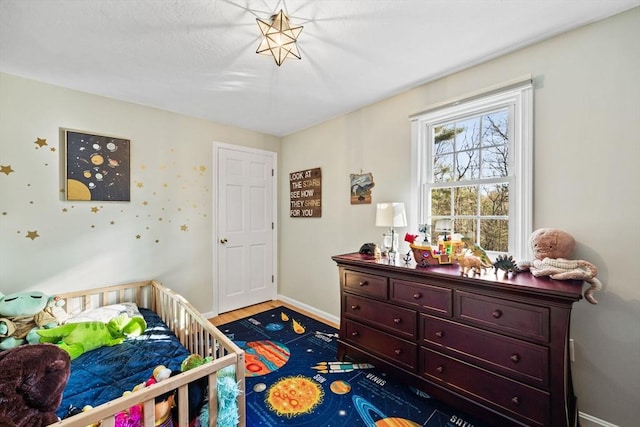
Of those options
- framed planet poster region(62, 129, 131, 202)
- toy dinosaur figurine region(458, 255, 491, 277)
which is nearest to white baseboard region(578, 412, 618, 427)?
toy dinosaur figurine region(458, 255, 491, 277)

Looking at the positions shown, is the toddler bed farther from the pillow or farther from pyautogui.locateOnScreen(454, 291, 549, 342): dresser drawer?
pyautogui.locateOnScreen(454, 291, 549, 342): dresser drawer

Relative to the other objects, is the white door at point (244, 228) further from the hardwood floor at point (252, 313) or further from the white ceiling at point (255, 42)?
the white ceiling at point (255, 42)

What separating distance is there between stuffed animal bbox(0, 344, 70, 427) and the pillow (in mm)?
1240

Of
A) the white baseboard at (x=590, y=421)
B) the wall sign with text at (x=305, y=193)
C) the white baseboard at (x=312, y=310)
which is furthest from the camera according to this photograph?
the wall sign with text at (x=305, y=193)

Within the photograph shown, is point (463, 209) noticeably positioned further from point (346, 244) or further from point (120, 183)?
point (120, 183)

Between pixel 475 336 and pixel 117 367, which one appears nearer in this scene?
pixel 475 336

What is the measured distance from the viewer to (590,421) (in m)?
1.54

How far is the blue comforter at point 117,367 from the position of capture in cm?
141

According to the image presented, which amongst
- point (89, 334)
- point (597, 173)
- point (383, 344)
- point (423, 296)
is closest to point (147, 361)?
point (89, 334)

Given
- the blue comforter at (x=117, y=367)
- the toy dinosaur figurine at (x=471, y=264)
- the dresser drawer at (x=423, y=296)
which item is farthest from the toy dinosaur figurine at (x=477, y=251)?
the blue comforter at (x=117, y=367)

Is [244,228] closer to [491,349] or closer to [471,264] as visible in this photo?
[471,264]

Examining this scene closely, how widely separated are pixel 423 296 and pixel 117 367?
2.00 m

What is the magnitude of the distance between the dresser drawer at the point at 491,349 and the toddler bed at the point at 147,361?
119cm

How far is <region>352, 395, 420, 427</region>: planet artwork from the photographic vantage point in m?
1.59
